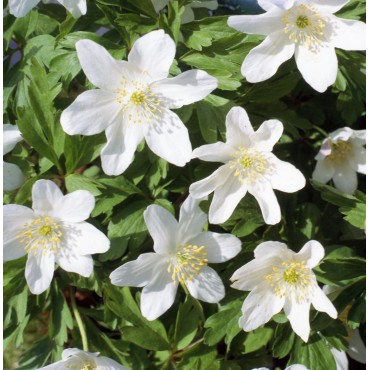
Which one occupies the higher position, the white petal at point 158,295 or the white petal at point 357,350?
the white petal at point 158,295

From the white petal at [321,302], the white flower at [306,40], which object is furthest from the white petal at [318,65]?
the white petal at [321,302]

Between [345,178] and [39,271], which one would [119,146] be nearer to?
[39,271]

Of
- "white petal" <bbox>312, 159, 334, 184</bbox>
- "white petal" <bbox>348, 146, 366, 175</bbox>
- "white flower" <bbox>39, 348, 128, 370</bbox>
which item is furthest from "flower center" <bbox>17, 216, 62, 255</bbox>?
"white petal" <bbox>348, 146, 366, 175</bbox>

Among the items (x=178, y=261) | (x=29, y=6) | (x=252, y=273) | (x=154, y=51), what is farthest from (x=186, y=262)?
(x=29, y=6)

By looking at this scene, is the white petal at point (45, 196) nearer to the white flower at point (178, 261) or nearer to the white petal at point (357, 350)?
the white flower at point (178, 261)

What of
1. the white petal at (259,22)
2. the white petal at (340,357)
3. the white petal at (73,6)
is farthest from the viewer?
the white petal at (340,357)

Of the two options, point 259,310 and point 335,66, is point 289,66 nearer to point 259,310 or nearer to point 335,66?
point 335,66

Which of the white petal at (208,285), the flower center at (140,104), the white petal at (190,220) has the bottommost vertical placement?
the white petal at (208,285)

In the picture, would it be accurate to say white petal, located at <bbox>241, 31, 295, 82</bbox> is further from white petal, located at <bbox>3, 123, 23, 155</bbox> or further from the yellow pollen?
white petal, located at <bbox>3, 123, 23, 155</bbox>
